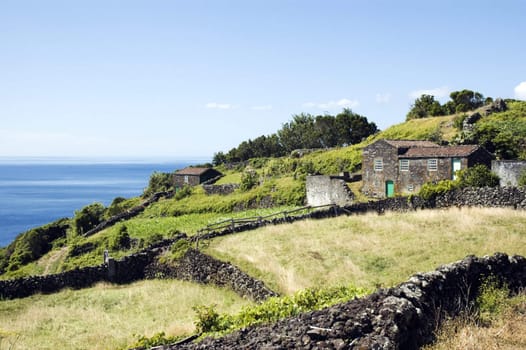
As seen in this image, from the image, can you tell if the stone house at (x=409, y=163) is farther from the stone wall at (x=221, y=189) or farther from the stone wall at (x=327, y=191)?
the stone wall at (x=221, y=189)

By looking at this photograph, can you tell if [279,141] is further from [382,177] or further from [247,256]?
[247,256]

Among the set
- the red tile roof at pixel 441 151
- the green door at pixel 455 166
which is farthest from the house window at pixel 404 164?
the green door at pixel 455 166

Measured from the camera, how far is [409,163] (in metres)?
43.9

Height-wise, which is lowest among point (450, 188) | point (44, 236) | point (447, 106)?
point (44, 236)

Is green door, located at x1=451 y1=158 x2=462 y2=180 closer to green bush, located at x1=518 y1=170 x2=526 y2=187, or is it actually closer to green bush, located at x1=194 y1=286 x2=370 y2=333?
green bush, located at x1=518 y1=170 x2=526 y2=187

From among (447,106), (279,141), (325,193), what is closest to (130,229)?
(325,193)

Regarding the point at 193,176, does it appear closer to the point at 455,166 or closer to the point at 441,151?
the point at 441,151

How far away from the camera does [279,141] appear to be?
108m

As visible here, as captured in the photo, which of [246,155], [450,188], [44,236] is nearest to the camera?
[450,188]

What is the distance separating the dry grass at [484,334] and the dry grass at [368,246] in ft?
21.6

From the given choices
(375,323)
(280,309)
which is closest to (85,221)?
(280,309)

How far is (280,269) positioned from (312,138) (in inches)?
2996

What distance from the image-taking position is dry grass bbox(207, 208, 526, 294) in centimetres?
1988

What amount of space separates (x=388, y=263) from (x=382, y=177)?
2647cm
